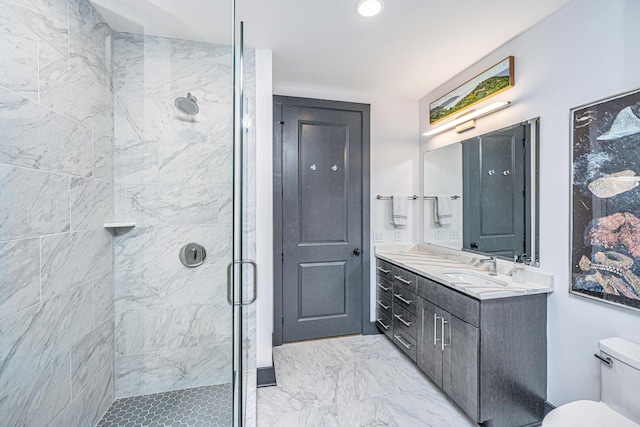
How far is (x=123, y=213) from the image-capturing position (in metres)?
1.63

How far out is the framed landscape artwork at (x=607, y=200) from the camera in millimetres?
1236

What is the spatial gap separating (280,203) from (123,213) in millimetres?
1224

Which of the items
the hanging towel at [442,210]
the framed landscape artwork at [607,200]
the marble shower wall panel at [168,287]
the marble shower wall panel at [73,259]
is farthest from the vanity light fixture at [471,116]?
the marble shower wall panel at [73,259]

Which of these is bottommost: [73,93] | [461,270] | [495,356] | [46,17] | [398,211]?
[495,356]

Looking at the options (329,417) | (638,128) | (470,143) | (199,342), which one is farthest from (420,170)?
(199,342)

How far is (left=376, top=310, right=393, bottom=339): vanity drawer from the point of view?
250 cm

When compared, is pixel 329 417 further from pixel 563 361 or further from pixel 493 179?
pixel 493 179

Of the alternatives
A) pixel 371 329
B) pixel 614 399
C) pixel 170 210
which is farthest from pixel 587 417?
pixel 170 210

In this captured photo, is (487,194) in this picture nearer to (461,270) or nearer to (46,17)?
(461,270)

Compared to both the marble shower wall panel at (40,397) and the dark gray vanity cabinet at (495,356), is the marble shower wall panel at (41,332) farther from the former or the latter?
the dark gray vanity cabinet at (495,356)

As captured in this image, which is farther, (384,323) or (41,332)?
(384,323)

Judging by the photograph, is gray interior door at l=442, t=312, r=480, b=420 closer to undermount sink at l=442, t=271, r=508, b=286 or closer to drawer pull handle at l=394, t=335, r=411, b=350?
undermount sink at l=442, t=271, r=508, b=286

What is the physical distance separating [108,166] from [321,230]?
1703mm

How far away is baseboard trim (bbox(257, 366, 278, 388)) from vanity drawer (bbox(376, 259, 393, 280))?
49.1 inches
